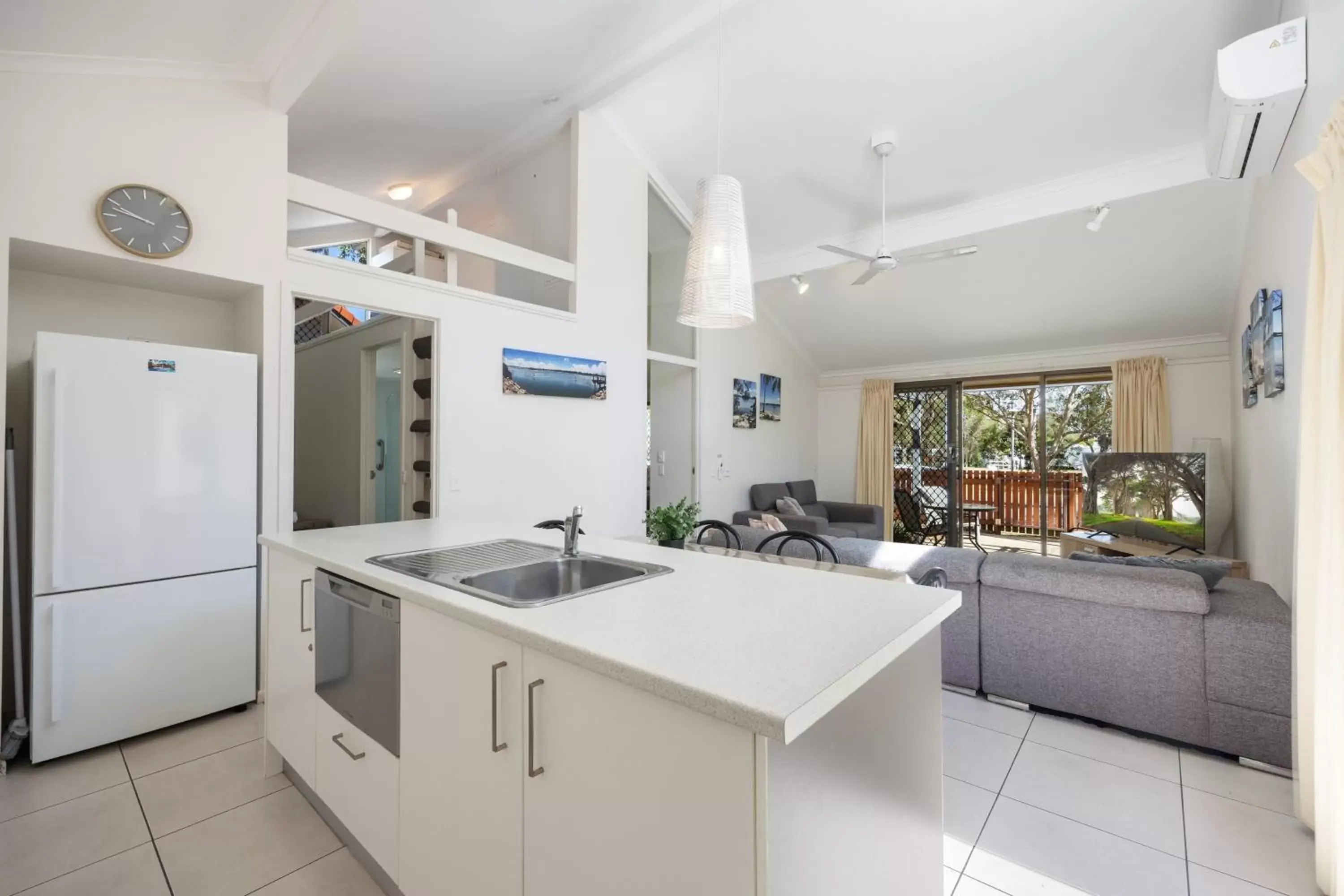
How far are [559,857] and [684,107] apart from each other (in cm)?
440

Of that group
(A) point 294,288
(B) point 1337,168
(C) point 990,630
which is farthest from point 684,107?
(C) point 990,630

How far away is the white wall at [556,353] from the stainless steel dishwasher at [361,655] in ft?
6.07

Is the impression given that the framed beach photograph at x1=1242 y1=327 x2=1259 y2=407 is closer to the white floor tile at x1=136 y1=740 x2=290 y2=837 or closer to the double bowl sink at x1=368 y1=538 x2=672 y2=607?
the double bowl sink at x1=368 y1=538 x2=672 y2=607

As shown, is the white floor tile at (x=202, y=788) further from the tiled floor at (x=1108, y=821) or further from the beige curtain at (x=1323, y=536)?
the beige curtain at (x=1323, y=536)

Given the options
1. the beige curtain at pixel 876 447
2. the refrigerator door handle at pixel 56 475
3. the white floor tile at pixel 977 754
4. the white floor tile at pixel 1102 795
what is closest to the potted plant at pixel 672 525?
the white floor tile at pixel 977 754

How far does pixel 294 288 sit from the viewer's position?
2.82m

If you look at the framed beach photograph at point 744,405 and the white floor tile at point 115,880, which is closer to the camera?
the white floor tile at point 115,880

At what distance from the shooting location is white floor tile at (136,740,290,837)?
1821mm

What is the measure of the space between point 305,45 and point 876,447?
6576 millimetres

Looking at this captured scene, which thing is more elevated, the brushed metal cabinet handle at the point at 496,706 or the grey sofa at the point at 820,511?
the brushed metal cabinet handle at the point at 496,706

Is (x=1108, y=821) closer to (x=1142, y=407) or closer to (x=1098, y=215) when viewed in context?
(x=1098, y=215)

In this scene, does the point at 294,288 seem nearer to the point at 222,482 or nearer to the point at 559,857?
the point at 222,482

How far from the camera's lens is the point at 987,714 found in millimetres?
2527

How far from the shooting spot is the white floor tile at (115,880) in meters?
1.51
